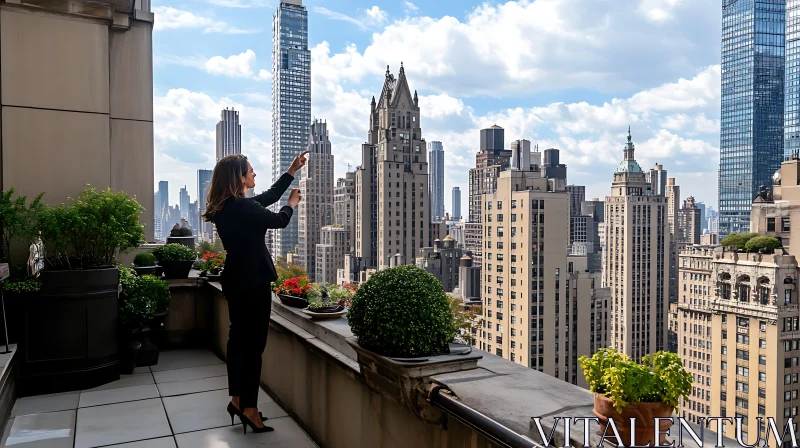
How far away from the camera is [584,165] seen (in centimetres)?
600

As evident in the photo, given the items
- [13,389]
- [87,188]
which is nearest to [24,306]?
[13,389]

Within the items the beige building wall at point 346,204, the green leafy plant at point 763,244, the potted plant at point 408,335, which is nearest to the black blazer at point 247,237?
the potted plant at point 408,335

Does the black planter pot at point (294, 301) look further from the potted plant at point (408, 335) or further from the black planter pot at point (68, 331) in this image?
the black planter pot at point (68, 331)

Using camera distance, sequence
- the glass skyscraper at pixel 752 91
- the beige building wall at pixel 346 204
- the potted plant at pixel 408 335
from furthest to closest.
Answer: the beige building wall at pixel 346 204
the glass skyscraper at pixel 752 91
the potted plant at pixel 408 335

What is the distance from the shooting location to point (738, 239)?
Answer: 2488 centimetres

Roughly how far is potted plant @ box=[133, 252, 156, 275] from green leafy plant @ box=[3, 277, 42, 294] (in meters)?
1.52

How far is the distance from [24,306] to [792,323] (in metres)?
41.0

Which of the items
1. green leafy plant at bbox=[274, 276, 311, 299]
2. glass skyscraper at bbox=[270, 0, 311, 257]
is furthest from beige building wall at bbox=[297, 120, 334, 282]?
green leafy plant at bbox=[274, 276, 311, 299]

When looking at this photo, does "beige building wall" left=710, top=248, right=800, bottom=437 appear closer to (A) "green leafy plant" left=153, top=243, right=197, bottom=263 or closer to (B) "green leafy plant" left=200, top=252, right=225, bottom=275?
(B) "green leafy plant" left=200, top=252, right=225, bottom=275

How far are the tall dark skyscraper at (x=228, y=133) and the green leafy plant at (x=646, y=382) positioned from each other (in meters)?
2.68

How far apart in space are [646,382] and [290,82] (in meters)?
20.5

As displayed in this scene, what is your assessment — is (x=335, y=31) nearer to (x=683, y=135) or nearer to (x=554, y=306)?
(x=683, y=135)

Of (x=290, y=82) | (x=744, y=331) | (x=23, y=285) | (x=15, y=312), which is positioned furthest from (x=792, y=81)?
(x=744, y=331)

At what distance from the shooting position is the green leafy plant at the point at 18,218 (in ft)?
13.0
